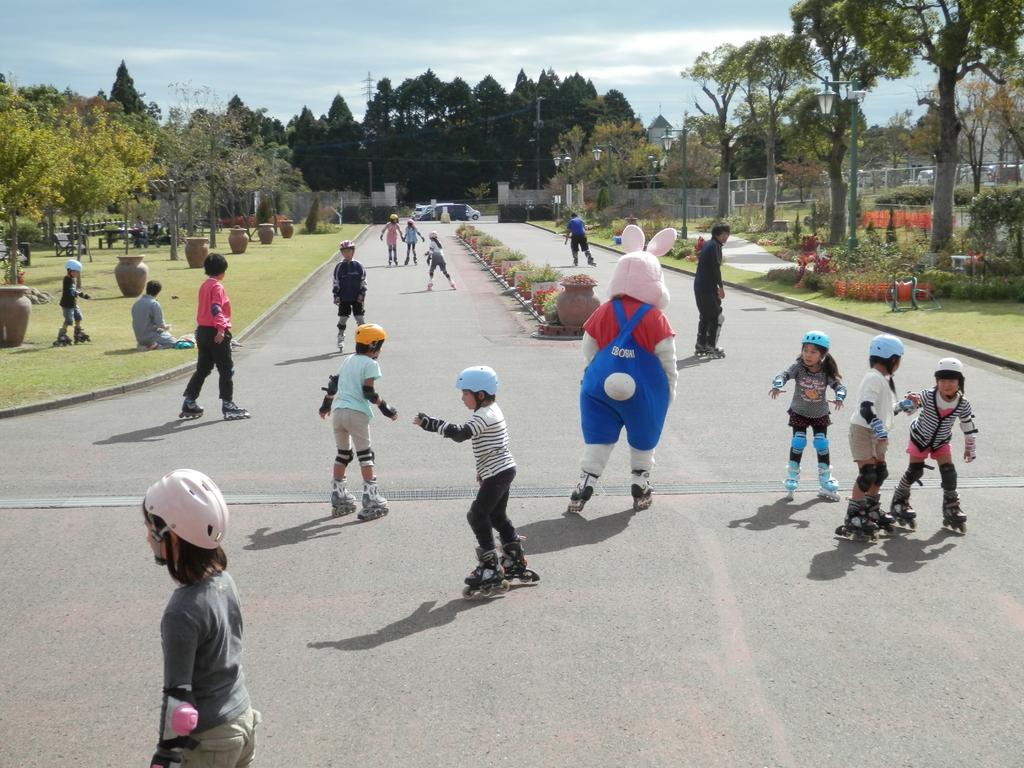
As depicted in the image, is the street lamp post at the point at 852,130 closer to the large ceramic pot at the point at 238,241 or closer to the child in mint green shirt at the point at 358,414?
the child in mint green shirt at the point at 358,414

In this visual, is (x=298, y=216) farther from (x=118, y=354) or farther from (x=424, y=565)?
(x=424, y=565)

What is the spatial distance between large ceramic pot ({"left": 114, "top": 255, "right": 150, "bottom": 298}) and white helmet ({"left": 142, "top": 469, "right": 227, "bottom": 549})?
24877 millimetres

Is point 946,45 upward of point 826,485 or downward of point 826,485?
upward

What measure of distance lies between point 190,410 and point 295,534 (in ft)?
15.4

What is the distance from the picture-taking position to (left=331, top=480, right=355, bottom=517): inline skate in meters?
8.08

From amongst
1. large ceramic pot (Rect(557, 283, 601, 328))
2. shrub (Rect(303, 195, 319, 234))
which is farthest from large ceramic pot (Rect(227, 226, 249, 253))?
large ceramic pot (Rect(557, 283, 601, 328))

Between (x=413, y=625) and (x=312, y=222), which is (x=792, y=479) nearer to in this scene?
(x=413, y=625)

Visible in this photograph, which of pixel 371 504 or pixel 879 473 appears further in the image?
pixel 371 504

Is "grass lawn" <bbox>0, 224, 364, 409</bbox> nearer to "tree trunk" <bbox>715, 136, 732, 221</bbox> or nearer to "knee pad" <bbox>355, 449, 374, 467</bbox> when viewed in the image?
"knee pad" <bbox>355, 449, 374, 467</bbox>

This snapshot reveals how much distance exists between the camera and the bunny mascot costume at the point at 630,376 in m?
8.23

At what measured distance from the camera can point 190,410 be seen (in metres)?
11.8

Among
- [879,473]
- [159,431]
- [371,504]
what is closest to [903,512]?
[879,473]

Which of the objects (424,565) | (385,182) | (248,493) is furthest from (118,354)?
(385,182)

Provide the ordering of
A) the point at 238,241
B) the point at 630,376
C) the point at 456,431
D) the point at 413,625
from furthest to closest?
the point at 238,241
the point at 630,376
the point at 456,431
the point at 413,625
